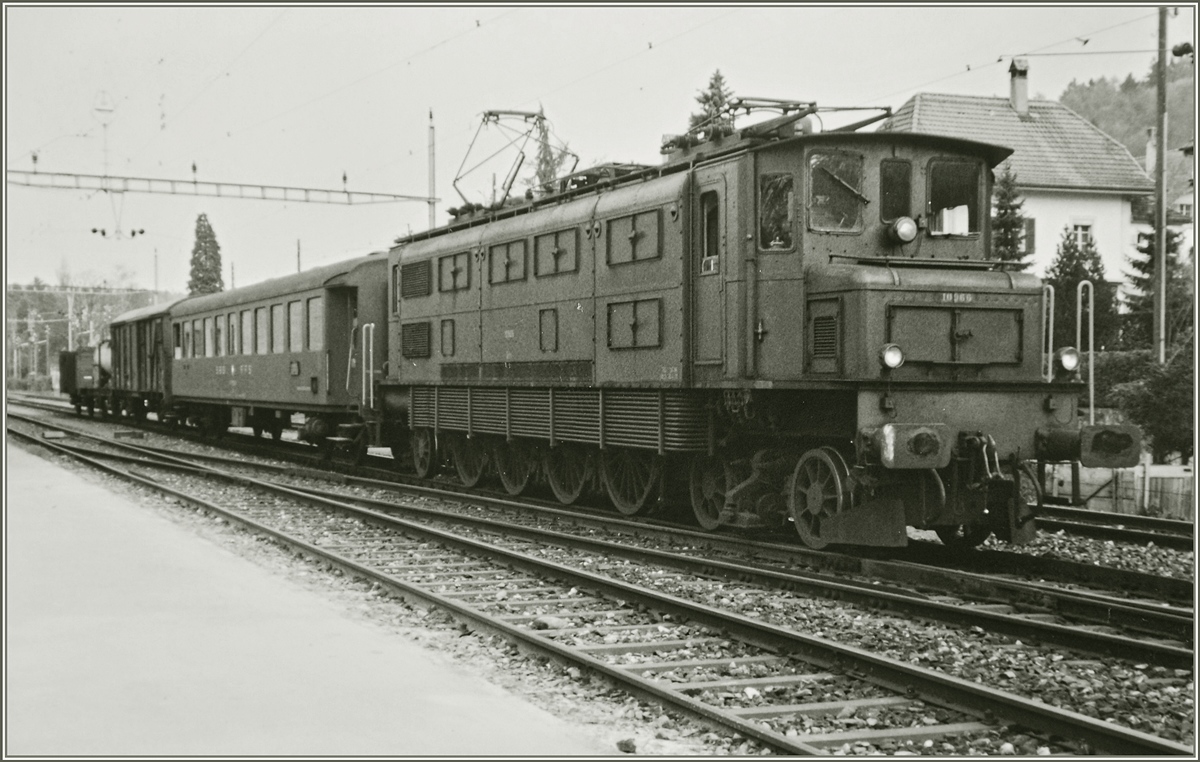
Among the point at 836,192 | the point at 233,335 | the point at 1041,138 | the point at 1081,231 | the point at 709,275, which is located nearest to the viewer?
the point at 836,192

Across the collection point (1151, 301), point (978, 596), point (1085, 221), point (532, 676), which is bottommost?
point (532, 676)

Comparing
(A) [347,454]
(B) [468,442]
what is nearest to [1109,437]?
(B) [468,442]

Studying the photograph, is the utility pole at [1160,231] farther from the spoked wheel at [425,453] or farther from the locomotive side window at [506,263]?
the spoked wheel at [425,453]

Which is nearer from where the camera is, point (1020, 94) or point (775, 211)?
point (775, 211)

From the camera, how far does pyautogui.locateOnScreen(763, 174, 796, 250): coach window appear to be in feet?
36.1

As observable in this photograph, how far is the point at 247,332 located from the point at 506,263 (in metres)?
11.4

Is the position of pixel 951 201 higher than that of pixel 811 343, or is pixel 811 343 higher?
pixel 951 201

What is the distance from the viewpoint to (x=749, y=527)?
39.1ft

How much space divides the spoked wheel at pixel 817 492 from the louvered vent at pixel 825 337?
867 mm

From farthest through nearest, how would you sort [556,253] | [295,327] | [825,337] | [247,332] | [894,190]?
[247,332], [295,327], [556,253], [894,190], [825,337]

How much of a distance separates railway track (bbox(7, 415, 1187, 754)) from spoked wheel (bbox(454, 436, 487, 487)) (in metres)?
5.57

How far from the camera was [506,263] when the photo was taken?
624 inches

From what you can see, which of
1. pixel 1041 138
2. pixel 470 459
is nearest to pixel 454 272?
pixel 470 459

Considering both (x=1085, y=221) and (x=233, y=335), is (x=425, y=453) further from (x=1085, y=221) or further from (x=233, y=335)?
(x=1085, y=221)
